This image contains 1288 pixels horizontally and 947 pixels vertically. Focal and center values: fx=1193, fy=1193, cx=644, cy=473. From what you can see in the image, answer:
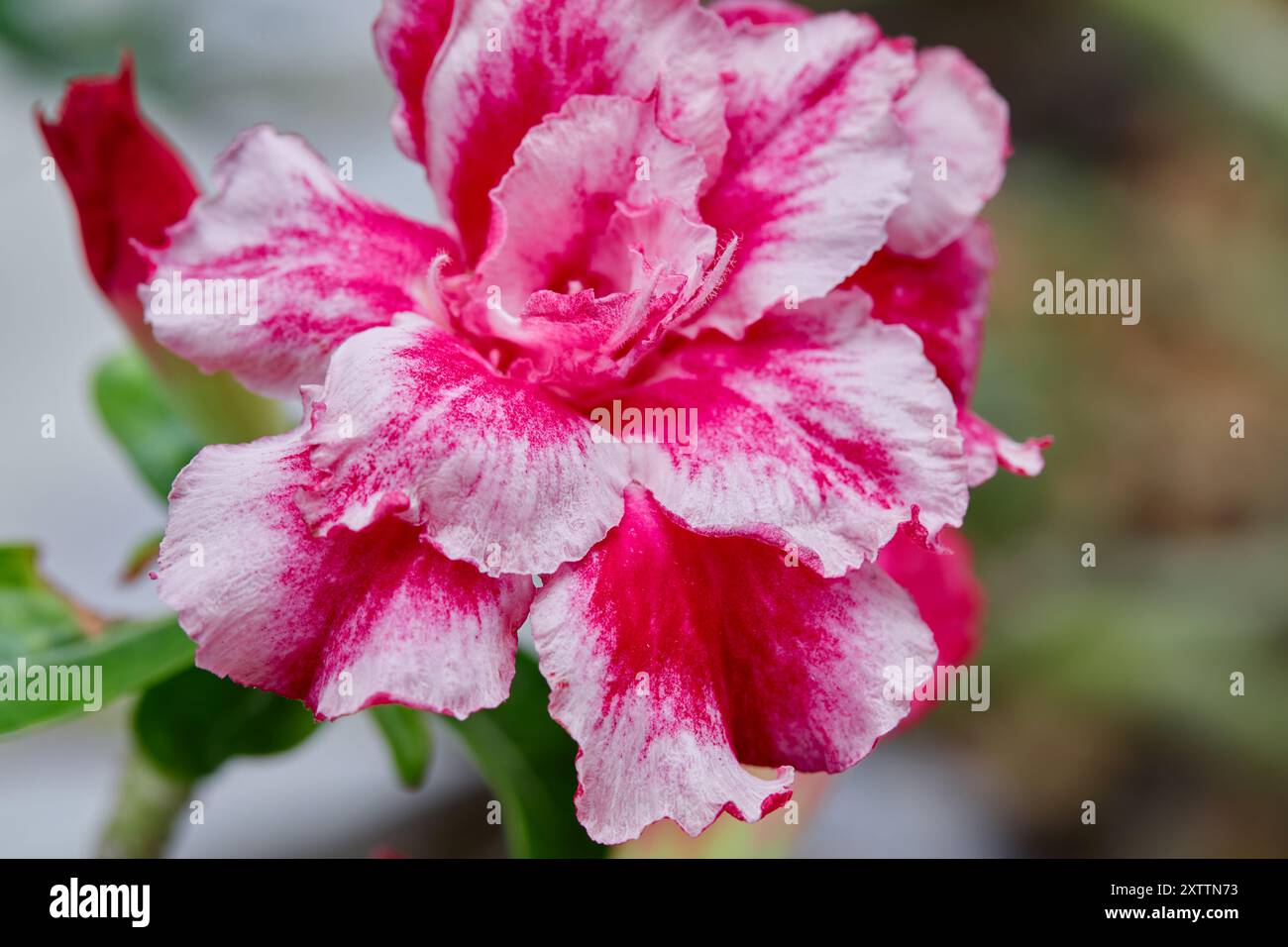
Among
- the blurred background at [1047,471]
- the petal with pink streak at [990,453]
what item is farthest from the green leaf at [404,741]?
the blurred background at [1047,471]

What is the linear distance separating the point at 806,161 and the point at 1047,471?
903 mm

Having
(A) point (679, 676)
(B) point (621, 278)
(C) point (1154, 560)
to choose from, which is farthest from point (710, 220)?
(C) point (1154, 560)

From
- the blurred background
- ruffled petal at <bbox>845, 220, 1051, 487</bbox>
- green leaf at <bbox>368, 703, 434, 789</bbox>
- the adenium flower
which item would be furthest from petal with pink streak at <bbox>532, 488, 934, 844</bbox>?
the blurred background

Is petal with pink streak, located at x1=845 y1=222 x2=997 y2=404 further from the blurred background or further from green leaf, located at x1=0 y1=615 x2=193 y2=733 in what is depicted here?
the blurred background

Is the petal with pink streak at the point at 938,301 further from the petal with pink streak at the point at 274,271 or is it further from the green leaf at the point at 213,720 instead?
the green leaf at the point at 213,720

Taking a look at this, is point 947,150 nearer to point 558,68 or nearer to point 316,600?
point 558,68

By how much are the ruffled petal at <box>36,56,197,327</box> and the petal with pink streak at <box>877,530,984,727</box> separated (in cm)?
33

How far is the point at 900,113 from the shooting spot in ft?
1.48

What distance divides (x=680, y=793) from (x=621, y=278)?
179 millimetres

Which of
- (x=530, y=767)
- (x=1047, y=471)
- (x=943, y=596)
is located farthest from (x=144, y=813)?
(x=1047, y=471)

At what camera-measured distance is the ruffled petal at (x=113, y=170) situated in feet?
1.55

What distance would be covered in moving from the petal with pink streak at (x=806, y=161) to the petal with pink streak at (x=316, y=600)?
0.44 feet

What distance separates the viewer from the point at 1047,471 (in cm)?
124

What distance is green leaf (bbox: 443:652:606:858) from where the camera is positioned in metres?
0.55
